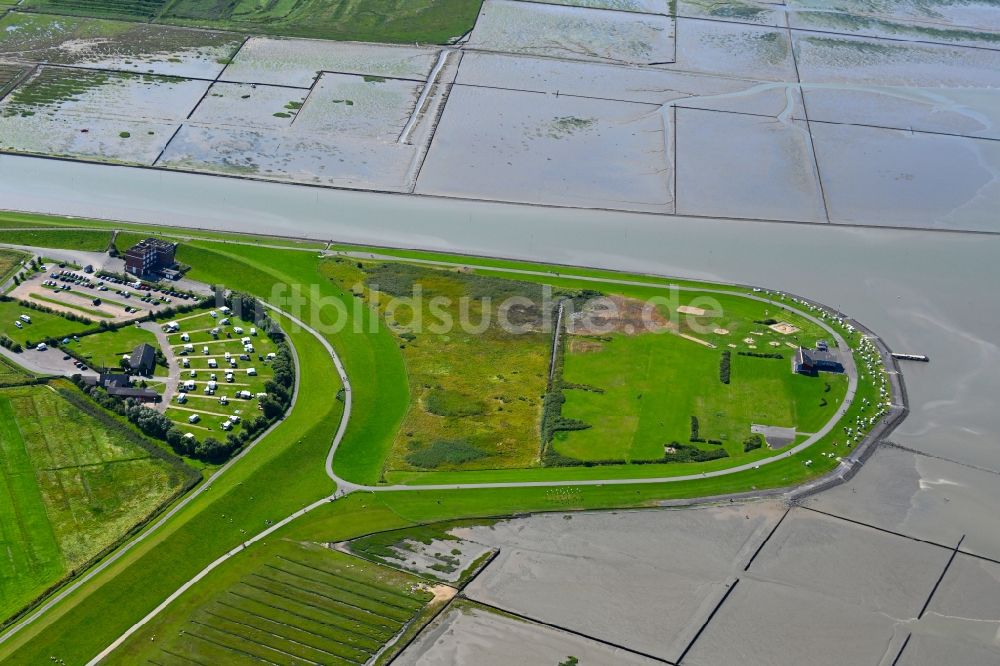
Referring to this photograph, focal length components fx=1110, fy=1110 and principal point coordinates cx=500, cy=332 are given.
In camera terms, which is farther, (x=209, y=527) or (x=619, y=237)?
(x=619, y=237)

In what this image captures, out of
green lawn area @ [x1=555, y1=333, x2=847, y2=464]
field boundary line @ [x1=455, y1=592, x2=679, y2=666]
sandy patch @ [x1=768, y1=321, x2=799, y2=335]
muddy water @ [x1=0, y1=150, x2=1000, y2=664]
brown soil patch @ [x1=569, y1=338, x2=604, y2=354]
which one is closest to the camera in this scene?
field boundary line @ [x1=455, y1=592, x2=679, y2=666]

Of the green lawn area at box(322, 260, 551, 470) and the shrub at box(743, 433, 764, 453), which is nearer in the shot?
the green lawn area at box(322, 260, 551, 470)

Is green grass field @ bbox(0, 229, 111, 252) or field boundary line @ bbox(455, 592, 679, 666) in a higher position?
green grass field @ bbox(0, 229, 111, 252)

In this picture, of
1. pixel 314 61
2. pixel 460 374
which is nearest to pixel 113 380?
pixel 460 374

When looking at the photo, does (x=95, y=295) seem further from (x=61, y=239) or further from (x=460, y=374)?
(x=460, y=374)

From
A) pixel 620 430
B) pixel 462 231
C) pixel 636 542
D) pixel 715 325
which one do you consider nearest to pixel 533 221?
pixel 462 231

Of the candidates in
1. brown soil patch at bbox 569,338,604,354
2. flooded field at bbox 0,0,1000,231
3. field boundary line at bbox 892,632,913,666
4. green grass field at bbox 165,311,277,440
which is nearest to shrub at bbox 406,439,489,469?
green grass field at bbox 165,311,277,440

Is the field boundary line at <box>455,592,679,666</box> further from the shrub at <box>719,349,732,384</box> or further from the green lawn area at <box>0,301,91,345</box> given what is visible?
the green lawn area at <box>0,301,91,345</box>
